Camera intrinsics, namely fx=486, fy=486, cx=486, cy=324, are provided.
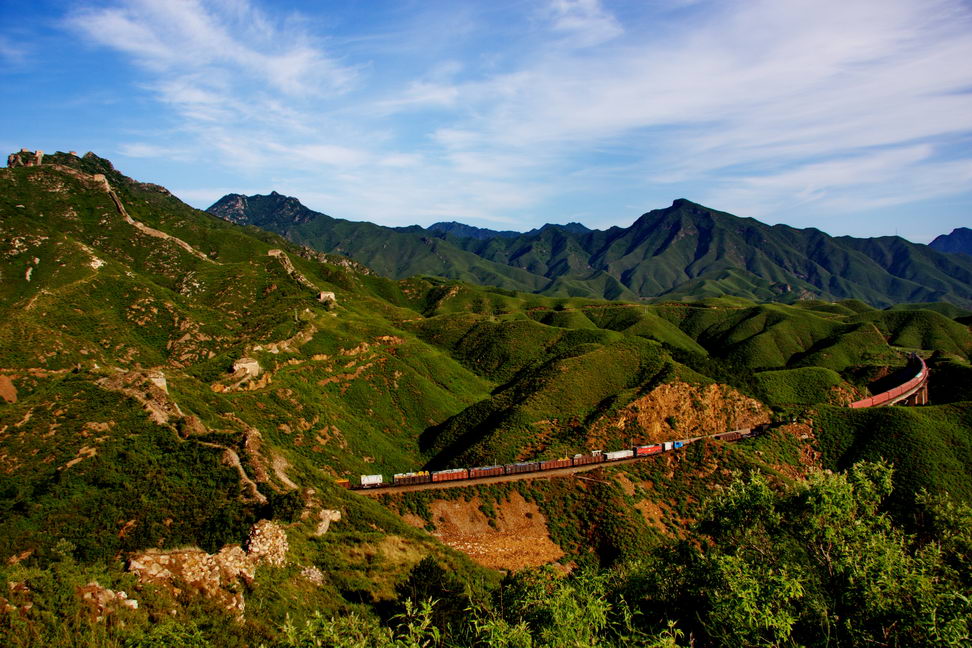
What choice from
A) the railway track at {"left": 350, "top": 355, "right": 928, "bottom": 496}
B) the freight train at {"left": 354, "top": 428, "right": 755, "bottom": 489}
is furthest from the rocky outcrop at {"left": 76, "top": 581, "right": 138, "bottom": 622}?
the freight train at {"left": 354, "top": 428, "right": 755, "bottom": 489}

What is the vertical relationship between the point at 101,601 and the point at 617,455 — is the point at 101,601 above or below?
above

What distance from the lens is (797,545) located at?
21.8 metres

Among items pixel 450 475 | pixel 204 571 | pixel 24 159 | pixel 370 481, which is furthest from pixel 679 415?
pixel 24 159

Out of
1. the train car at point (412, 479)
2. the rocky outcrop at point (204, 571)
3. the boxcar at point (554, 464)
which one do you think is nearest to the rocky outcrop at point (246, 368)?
the train car at point (412, 479)

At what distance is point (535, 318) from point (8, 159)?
17650 cm

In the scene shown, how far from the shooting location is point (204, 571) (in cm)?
2555

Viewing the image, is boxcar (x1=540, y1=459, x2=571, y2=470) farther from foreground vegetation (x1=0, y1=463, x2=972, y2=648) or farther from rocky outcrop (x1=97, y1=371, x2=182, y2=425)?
rocky outcrop (x1=97, y1=371, x2=182, y2=425)

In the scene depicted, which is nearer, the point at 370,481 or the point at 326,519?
the point at 326,519

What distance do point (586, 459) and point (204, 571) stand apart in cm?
4394

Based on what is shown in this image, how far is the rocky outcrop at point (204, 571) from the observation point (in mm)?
23859

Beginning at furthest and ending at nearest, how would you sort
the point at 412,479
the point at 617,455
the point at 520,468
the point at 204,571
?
the point at 617,455
the point at 520,468
the point at 412,479
the point at 204,571

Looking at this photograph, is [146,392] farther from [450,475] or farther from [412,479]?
[450,475]

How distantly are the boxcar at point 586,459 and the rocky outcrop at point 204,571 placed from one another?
38374mm

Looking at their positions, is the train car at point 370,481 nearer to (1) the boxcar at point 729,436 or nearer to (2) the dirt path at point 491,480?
(2) the dirt path at point 491,480
